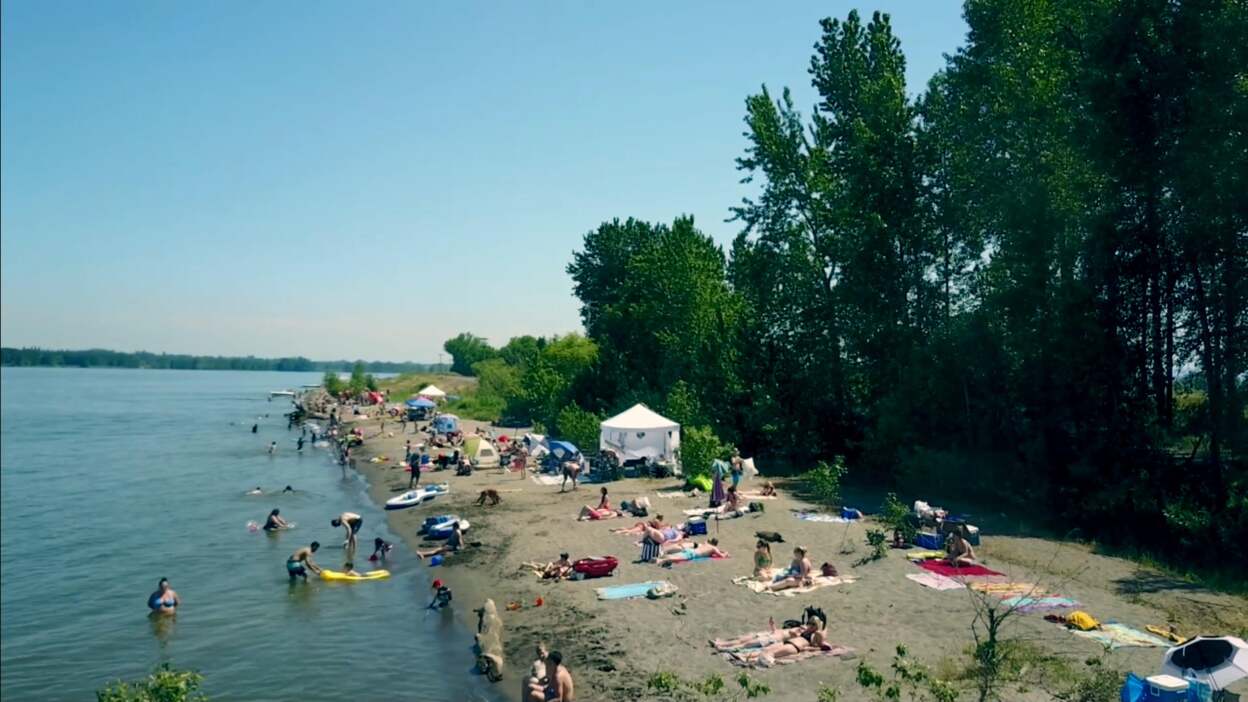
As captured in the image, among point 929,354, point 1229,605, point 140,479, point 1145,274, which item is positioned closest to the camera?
point 1229,605

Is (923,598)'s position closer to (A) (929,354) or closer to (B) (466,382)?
(A) (929,354)

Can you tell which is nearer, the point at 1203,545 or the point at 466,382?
the point at 1203,545

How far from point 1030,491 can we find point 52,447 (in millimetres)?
73173

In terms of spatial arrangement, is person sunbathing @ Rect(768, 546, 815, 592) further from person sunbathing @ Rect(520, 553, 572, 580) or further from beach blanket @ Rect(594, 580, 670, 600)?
person sunbathing @ Rect(520, 553, 572, 580)

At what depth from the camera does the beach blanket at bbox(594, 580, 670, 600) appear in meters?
17.9

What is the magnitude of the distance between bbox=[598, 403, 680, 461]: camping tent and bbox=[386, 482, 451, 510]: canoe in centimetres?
803

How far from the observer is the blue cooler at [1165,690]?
9.42m

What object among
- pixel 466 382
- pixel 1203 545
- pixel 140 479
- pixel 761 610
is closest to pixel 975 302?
pixel 1203 545

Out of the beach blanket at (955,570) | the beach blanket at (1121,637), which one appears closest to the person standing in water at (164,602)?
the beach blanket at (955,570)

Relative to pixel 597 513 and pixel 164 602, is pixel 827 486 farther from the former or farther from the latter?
pixel 164 602

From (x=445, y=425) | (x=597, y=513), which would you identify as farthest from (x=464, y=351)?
(x=597, y=513)

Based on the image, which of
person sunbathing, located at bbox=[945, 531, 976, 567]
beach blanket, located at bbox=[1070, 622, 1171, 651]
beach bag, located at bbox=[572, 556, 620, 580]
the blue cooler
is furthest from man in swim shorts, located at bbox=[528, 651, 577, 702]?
person sunbathing, located at bbox=[945, 531, 976, 567]

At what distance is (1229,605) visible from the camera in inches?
629

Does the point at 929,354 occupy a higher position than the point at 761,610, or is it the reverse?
the point at 929,354
